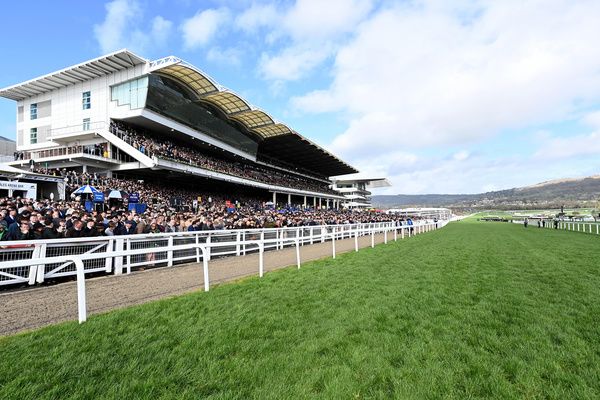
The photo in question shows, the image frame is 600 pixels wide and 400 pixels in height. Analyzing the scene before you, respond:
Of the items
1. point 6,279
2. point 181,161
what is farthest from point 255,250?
point 181,161

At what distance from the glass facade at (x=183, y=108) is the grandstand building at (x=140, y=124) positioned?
0.09 metres

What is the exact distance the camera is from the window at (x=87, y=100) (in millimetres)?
33719

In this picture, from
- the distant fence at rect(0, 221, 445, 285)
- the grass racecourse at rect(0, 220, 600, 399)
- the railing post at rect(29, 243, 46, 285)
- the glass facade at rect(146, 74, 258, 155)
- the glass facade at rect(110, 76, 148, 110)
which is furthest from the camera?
the glass facade at rect(146, 74, 258, 155)

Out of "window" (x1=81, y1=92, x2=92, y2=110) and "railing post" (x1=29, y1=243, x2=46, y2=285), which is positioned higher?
"window" (x1=81, y1=92, x2=92, y2=110)

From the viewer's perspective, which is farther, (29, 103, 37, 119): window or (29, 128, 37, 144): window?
(29, 103, 37, 119): window

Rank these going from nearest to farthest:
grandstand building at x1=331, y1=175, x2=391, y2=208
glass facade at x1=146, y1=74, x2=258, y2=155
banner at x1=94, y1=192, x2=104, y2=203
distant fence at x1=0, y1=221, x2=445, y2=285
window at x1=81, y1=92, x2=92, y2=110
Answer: distant fence at x1=0, y1=221, x2=445, y2=285 → banner at x1=94, y1=192, x2=104, y2=203 → glass facade at x1=146, y1=74, x2=258, y2=155 → window at x1=81, y1=92, x2=92, y2=110 → grandstand building at x1=331, y1=175, x2=391, y2=208

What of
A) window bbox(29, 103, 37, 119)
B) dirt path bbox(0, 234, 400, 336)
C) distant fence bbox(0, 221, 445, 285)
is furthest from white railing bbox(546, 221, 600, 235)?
window bbox(29, 103, 37, 119)

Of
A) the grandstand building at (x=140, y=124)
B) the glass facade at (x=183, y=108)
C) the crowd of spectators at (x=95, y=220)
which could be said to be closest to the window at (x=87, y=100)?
the grandstand building at (x=140, y=124)

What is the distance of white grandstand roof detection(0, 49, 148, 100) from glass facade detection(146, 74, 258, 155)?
2.71 metres

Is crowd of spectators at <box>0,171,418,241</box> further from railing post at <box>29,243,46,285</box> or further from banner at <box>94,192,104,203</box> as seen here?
banner at <box>94,192,104,203</box>

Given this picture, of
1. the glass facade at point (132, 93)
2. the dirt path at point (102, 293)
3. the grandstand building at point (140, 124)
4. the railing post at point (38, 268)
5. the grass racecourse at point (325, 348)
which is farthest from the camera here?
the glass facade at point (132, 93)

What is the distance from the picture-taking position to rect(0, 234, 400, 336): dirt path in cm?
462

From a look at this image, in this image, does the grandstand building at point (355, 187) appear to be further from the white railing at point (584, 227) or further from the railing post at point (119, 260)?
the railing post at point (119, 260)

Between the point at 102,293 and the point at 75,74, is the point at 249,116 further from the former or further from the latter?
the point at 102,293
